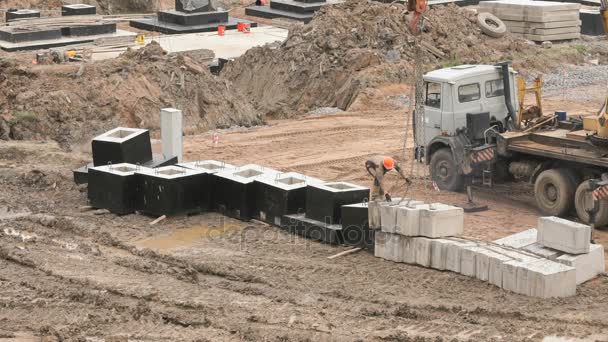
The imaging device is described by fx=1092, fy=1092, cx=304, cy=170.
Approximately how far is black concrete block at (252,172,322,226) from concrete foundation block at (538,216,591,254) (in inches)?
152

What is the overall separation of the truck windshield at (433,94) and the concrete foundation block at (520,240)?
14.5 feet

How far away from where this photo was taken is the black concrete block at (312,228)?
1603cm

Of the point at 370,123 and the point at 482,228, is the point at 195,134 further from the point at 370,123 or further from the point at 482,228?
the point at 482,228

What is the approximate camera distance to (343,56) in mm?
29344

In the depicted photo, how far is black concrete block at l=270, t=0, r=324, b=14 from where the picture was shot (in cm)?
4216

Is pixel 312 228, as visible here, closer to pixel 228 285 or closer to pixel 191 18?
pixel 228 285

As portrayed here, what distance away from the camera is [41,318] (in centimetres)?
1287

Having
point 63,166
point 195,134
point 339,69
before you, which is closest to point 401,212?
point 63,166

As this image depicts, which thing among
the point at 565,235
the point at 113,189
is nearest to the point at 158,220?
the point at 113,189

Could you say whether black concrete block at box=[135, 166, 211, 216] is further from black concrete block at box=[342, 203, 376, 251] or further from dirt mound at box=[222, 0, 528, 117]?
dirt mound at box=[222, 0, 528, 117]

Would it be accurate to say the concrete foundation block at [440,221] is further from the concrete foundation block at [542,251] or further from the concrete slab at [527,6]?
the concrete slab at [527,6]

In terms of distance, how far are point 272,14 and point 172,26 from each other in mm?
4998

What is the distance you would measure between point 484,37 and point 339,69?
518cm

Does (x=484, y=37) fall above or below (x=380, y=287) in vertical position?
above
